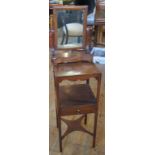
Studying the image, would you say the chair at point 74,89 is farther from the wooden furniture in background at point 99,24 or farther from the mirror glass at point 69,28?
the wooden furniture in background at point 99,24

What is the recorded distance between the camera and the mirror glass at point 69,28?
205 cm

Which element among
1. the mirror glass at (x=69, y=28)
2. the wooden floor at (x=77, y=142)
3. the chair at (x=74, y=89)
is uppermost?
the mirror glass at (x=69, y=28)

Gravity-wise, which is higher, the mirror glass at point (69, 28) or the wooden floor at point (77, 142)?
the mirror glass at point (69, 28)

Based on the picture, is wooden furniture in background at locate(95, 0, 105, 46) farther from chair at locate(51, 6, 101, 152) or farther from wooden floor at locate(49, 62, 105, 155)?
wooden floor at locate(49, 62, 105, 155)

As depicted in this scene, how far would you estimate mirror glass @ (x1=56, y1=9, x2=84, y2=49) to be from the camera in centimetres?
205

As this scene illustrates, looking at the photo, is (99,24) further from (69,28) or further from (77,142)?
(77,142)

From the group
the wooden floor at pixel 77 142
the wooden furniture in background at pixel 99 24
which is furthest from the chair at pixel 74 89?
the wooden furniture in background at pixel 99 24

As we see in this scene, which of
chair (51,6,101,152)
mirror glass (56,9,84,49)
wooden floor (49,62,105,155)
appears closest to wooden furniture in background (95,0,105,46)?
mirror glass (56,9,84,49)

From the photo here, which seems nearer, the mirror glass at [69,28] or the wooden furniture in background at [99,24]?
the mirror glass at [69,28]
